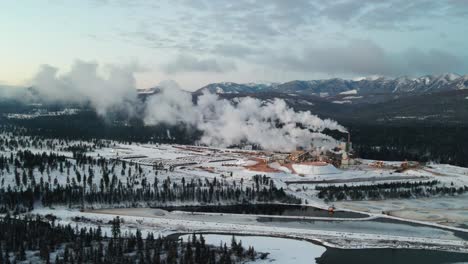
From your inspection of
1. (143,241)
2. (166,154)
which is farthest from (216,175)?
(143,241)

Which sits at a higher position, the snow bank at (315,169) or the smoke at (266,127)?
the smoke at (266,127)

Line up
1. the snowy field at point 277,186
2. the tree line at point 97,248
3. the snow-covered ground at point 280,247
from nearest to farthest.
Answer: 1. the tree line at point 97,248
2. the snow-covered ground at point 280,247
3. the snowy field at point 277,186

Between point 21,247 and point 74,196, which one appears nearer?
point 21,247

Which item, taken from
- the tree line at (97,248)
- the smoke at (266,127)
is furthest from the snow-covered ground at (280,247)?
the smoke at (266,127)

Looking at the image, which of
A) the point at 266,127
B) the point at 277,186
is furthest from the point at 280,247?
the point at 266,127

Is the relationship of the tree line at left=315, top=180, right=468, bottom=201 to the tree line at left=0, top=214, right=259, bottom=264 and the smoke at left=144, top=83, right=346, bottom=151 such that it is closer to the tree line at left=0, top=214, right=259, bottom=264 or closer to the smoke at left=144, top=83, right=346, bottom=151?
the tree line at left=0, top=214, right=259, bottom=264

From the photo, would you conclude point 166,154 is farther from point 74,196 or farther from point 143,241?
point 143,241

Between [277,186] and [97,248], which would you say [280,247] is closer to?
[97,248]

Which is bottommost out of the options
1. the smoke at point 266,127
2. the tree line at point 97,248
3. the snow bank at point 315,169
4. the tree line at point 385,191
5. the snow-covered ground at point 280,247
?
the snow-covered ground at point 280,247

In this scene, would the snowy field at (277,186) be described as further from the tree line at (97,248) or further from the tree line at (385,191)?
the tree line at (97,248)

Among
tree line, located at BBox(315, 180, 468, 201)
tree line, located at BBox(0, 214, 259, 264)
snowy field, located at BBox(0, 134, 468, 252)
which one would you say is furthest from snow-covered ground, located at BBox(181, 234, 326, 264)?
tree line, located at BBox(315, 180, 468, 201)

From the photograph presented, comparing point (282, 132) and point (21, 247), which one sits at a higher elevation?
point (282, 132)
